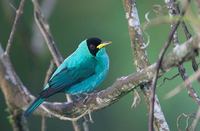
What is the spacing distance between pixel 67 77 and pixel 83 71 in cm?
18

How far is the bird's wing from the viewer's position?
4.75 meters

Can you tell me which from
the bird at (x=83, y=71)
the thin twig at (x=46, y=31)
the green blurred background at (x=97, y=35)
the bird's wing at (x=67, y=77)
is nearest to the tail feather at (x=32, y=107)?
the thin twig at (x=46, y=31)

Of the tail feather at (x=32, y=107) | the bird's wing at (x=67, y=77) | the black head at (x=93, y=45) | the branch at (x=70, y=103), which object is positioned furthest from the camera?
the black head at (x=93, y=45)

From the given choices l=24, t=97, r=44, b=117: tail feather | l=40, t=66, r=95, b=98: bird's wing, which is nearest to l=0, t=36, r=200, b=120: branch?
l=24, t=97, r=44, b=117: tail feather

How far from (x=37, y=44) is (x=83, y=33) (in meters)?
→ 4.01

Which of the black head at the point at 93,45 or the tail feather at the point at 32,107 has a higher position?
the tail feather at the point at 32,107

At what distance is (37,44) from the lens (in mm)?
4184

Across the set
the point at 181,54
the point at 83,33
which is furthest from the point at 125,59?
the point at 181,54

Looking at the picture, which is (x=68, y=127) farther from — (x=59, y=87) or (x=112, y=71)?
(x=59, y=87)

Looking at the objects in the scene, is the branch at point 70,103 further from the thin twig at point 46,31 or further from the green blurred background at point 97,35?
the green blurred background at point 97,35

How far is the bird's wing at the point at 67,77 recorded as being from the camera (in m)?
4.75

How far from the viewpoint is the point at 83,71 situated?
5.06 m

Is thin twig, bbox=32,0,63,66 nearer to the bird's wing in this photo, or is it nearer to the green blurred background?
the bird's wing

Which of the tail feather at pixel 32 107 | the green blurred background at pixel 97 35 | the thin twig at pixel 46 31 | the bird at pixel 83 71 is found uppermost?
the thin twig at pixel 46 31
